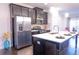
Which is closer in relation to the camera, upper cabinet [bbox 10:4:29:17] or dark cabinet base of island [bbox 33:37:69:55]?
dark cabinet base of island [bbox 33:37:69:55]

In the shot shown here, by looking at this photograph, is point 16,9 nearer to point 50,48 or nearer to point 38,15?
point 38,15

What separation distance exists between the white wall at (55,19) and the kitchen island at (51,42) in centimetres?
15

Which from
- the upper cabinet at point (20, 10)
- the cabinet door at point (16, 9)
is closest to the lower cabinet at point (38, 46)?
the upper cabinet at point (20, 10)

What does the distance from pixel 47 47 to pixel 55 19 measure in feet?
1.95

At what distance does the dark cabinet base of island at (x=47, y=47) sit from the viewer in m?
1.86

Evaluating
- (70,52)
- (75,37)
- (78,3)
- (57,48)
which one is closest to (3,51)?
(57,48)

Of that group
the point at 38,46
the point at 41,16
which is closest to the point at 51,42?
the point at 38,46

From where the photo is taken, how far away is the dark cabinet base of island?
186cm

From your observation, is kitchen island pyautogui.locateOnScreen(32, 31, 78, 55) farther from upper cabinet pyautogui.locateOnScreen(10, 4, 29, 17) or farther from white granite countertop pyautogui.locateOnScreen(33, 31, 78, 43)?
upper cabinet pyautogui.locateOnScreen(10, 4, 29, 17)

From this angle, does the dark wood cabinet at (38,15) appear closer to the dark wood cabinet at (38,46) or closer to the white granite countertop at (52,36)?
the white granite countertop at (52,36)

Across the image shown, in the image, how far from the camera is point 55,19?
1.92 m

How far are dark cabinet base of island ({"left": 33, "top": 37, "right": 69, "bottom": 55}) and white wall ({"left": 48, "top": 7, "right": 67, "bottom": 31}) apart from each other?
11.8 inches

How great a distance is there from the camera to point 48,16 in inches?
76.9

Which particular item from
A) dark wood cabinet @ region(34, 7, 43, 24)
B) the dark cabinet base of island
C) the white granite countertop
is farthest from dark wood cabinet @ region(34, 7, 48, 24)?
the dark cabinet base of island
